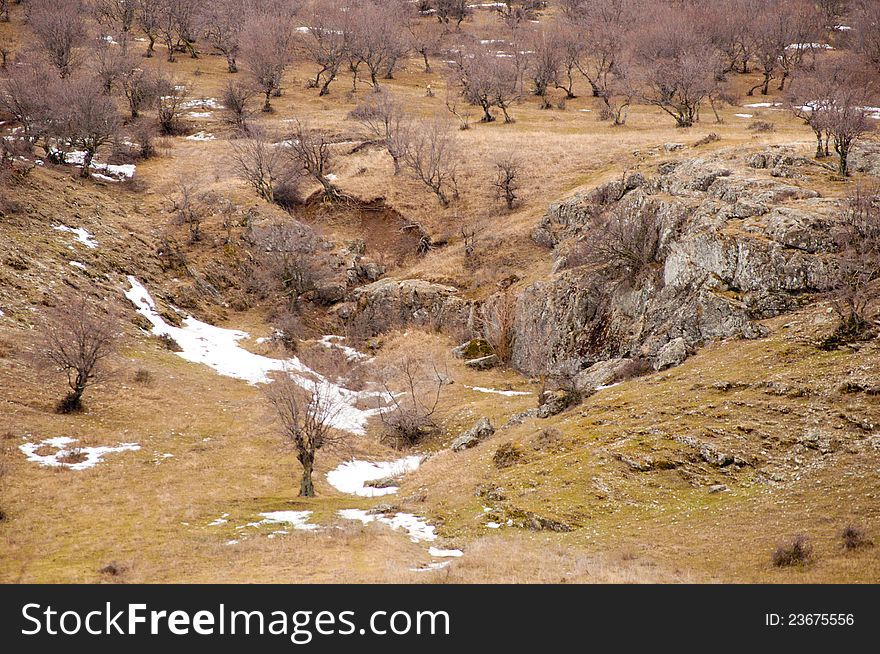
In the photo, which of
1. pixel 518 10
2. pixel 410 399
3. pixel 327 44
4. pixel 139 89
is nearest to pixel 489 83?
pixel 327 44

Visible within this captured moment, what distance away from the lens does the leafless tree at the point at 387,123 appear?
69.0 metres

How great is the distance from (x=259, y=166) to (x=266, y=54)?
34083mm

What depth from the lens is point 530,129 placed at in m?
77.1

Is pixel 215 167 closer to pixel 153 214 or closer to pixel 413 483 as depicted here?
pixel 153 214

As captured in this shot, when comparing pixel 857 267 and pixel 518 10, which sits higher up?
pixel 518 10

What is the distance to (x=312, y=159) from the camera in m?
68.8

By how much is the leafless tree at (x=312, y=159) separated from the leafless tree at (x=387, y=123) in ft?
22.4

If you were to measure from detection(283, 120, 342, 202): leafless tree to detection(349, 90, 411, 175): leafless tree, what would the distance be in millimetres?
6841

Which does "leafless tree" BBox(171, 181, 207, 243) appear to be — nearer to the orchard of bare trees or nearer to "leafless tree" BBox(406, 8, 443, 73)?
the orchard of bare trees

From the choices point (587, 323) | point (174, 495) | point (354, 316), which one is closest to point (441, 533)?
point (174, 495)

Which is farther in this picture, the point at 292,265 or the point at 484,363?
the point at 292,265

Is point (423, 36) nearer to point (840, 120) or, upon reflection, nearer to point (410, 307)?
point (410, 307)

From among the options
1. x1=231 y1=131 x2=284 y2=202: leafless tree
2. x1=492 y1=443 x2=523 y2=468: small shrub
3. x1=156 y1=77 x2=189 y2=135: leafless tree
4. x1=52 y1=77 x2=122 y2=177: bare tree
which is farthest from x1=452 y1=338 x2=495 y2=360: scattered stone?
x1=156 y1=77 x2=189 y2=135: leafless tree

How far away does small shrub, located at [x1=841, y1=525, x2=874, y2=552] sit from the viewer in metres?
16.2
